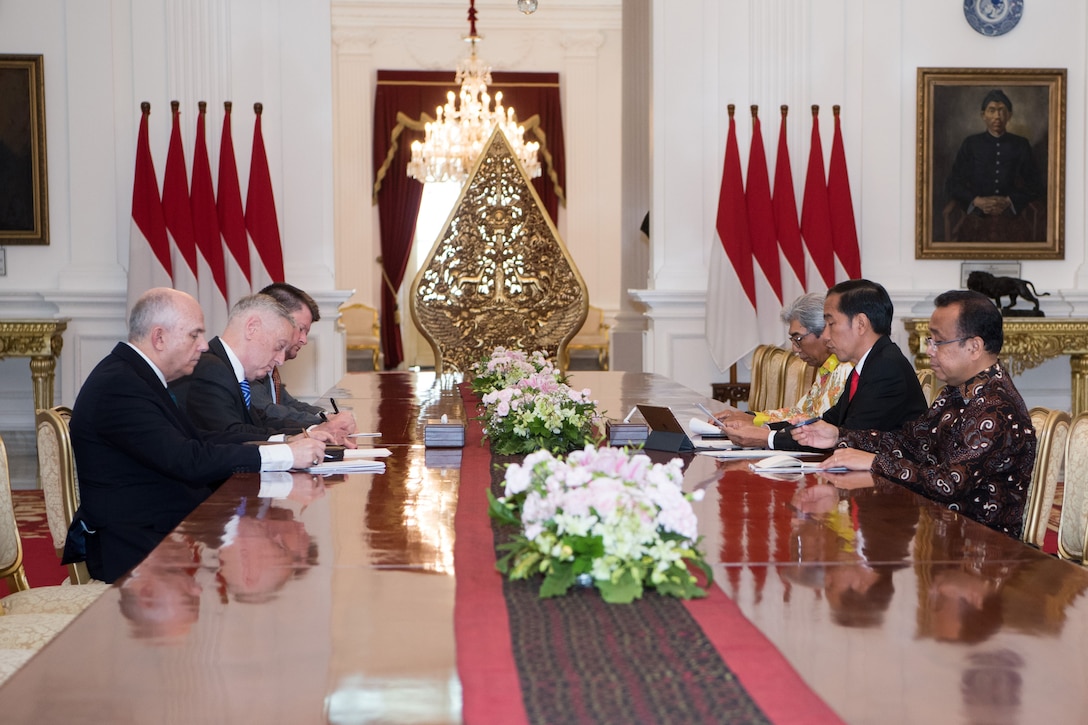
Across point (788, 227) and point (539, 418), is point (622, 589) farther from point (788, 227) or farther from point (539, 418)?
point (788, 227)

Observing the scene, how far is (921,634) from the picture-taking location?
158cm

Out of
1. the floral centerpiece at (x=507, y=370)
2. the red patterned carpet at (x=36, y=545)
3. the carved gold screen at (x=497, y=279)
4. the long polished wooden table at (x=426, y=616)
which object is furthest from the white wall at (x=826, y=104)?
the long polished wooden table at (x=426, y=616)

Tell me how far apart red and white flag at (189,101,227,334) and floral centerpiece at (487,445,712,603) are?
6.53m

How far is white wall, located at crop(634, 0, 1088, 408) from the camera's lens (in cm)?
829

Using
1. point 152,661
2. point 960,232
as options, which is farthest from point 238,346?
point 960,232

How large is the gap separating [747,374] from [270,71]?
405 centimetres

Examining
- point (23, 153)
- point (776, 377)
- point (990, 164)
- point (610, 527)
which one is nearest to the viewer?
point (610, 527)

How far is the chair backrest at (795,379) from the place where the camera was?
16.8 feet

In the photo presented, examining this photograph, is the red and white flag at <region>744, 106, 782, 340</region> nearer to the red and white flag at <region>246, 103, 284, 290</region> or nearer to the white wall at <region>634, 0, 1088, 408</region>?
the white wall at <region>634, 0, 1088, 408</region>

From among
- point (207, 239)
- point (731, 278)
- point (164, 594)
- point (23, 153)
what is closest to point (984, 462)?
point (164, 594)

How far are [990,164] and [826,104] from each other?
125cm

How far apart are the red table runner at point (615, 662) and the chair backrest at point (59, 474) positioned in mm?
1695

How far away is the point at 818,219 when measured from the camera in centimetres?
802

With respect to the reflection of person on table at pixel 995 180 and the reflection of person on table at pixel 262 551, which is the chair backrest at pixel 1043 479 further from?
the reflection of person on table at pixel 995 180
